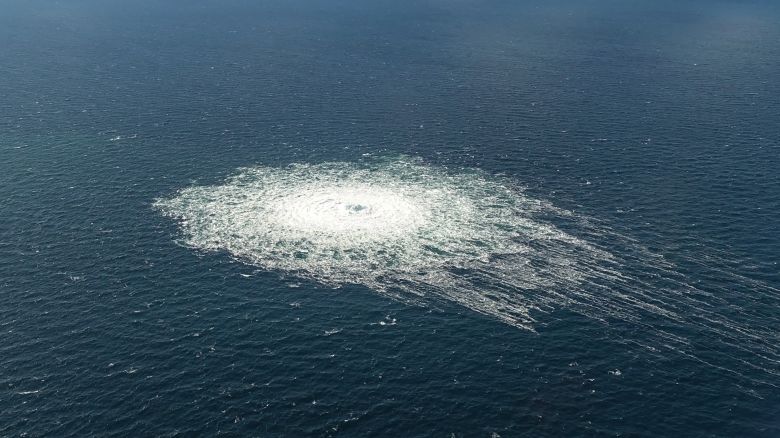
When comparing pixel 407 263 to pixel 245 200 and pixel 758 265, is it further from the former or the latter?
pixel 758 265

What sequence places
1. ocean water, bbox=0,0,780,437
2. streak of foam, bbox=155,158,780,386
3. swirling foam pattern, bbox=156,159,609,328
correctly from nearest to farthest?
ocean water, bbox=0,0,780,437, streak of foam, bbox=155,158,780,386, swirling foam pattern, bbox=156,159,609,328

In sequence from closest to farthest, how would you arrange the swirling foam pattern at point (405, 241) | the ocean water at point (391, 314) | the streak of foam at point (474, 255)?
the ocean water at point (391, 314) < the streak of foam at point (474, 255) < the swirling foam pattern at point (405, 241)

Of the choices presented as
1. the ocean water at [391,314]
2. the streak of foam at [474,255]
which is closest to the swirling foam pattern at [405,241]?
the streak of foam at [474,255]

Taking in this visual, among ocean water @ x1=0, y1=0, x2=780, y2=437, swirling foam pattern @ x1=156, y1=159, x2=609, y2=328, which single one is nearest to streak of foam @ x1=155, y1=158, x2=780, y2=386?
swirling foam pattern @ x1=156, y1=159, x2=609, y2=328

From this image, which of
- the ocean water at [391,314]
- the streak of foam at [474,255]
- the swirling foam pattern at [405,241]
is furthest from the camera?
the swirling foam pattern at [405,241]

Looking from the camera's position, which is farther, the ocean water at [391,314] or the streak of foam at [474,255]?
the streak of foam at [474,255]

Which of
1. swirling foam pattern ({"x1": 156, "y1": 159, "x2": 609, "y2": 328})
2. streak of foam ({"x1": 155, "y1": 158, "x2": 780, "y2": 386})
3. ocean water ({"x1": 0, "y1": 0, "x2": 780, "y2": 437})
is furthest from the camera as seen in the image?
swirling foam pattern ({"x1": 156, "y1": 159, "x2": 609, "y2": 328})

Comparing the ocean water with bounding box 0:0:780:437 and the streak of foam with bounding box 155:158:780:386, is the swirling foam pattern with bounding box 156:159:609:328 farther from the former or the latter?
the ocean water with bounding box 0:0:780:437

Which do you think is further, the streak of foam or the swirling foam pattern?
the swirling foam pattern

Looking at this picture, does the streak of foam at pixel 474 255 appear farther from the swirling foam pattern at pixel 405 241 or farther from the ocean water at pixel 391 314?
the ocean water at pixel 391 314
